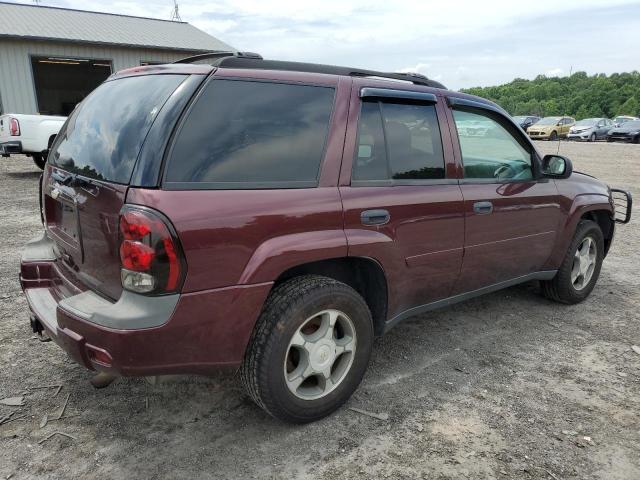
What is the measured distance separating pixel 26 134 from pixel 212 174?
33.6 feet

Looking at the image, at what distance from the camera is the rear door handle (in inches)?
108

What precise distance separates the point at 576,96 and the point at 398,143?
79031mm

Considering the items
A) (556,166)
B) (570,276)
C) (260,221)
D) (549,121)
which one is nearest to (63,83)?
(549,121)

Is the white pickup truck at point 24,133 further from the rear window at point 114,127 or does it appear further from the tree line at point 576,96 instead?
the tree line at point 576,96

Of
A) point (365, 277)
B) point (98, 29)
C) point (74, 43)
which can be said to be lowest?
point (365, 277)

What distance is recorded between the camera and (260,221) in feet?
7.70

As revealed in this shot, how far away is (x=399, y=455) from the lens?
249cm

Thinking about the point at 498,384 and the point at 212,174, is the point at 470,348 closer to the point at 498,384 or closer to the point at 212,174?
the point at 498,384

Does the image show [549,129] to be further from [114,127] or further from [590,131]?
[114,127]

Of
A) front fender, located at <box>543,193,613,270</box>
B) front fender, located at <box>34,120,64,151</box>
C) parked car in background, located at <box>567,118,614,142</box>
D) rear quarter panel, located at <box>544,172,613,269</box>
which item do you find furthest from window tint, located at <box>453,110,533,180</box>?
parked car in background, located at <box>567,118,614,142</box>

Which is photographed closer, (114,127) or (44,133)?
(114,127)

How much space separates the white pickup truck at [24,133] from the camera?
34.5ft

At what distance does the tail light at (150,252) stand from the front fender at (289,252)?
12.9 inches

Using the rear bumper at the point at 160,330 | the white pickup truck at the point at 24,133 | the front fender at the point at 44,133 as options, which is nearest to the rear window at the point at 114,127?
the rear bumper at the point at 160,330
